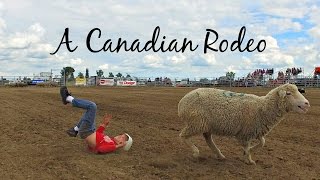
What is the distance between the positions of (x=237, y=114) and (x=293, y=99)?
3.23 ft

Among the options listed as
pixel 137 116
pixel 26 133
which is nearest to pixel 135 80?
pixel 137 116

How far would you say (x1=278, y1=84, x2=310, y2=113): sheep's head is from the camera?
7891mm

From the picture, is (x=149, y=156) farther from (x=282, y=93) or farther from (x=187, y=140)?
(x=282, y=93)

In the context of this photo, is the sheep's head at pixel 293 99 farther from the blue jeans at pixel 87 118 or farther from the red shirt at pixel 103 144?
the blue jeans at pixel 87 118

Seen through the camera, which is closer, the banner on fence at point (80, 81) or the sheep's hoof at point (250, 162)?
the sheep's hoof at point (250, 162)

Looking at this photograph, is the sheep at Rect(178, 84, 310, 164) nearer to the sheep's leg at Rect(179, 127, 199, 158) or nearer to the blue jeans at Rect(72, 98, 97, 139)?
the sheep's leg at Rect(179, 127, 199, 158)

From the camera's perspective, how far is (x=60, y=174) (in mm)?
7184

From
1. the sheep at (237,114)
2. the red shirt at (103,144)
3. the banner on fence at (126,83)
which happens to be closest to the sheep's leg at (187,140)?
the sheep at (237,114)

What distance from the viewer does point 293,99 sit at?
7.98 meters

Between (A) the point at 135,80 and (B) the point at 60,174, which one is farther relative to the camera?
(A) the point at 135,80

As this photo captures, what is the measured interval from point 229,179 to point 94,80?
5432 cm

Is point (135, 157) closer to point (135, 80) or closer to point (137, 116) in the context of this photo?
point (137, 116)

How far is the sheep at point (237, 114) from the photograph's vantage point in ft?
26.7

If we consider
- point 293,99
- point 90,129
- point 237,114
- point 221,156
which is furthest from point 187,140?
point 293,99
